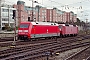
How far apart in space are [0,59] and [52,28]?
24.6 metres

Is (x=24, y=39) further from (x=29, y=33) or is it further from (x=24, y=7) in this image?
(x=24, y=7)

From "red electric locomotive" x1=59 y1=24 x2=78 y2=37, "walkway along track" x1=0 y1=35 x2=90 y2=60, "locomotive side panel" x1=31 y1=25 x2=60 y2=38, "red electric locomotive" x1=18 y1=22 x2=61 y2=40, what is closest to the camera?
"walkway along track" x1=0 y1=35 x2=90 y2=60

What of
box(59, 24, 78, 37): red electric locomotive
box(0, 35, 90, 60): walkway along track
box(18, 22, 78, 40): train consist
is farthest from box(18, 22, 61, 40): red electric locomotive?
box(0, 35, 90, 60): walkway along track

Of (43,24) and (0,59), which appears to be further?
(43,24)

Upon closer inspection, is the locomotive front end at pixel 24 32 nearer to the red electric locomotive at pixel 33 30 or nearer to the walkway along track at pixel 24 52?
the red electric locomotive at pixel 33 30

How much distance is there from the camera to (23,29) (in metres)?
30.0

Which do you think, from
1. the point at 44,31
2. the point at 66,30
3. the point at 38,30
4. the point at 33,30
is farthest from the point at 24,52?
the point at 66,30

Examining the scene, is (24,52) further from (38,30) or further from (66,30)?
(66,30)

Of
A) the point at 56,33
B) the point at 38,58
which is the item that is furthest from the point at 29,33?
the point at 38,58

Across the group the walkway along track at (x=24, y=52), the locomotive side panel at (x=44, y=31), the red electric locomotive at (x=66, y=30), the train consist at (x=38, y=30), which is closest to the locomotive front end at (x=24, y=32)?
the train consist at (x=38, y=30)

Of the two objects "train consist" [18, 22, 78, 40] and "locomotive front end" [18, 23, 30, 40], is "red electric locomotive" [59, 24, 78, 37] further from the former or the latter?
"locomotive front end" [18, 23, 30, 40]

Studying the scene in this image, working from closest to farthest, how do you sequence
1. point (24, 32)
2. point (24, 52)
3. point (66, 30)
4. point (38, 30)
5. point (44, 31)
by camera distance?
point (24, 52) < point (24, 32) < point (38, 30) < point (44, 31) < point (66, 30)

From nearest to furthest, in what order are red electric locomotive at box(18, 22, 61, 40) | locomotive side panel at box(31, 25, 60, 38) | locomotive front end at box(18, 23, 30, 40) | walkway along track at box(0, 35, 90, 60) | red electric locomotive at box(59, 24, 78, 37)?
walkway along track at box(0, 35, 90, 60) → locomotive front end at box(18, 23, 30, 40) → red electric locomotive at box(18, 22, 61, 40) → locomotive side panel at box(31, 25, 60, 38) → red electric locomotive at box(59, 24, 78, 37)

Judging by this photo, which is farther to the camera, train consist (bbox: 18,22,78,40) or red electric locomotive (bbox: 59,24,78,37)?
Result: red electric locomotive (bbox: 59,24,78,37)
